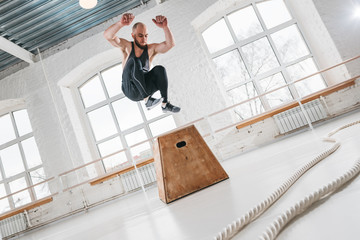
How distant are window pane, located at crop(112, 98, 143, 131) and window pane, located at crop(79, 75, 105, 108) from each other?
0.51 m

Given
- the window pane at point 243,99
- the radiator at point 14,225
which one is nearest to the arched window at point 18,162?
the radiator at point 14,225

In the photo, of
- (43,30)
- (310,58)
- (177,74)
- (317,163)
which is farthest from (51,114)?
(310,58)

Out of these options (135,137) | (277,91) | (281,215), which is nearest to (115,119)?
(135,137)

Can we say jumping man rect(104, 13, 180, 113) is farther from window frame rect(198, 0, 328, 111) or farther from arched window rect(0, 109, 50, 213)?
arched window rect(0, 109, 50, 213)

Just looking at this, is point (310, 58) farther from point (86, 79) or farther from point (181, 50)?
point (86, 79)

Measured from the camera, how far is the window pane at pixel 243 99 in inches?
210

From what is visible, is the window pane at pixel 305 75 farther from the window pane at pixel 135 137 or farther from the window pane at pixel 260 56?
the window pane at pixel 135 137

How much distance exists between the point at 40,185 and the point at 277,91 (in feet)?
20.9

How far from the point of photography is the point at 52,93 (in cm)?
538

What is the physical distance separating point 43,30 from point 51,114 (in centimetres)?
196

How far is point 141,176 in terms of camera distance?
4.89 metres

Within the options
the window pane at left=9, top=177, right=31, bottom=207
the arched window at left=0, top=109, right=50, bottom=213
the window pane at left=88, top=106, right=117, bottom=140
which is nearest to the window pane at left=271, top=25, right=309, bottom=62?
the window pane at left=88, top=106, right=117, bottom=140

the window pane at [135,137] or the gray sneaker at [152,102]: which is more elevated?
the window pane at [135,137]

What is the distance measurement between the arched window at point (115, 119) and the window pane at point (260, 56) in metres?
2.44
